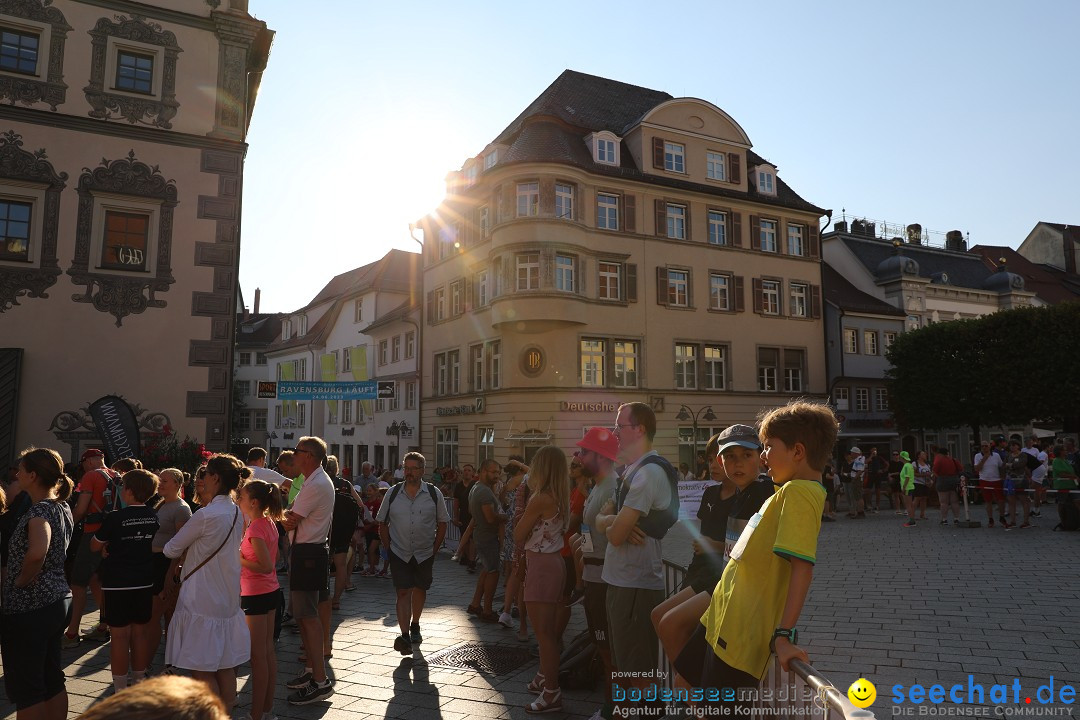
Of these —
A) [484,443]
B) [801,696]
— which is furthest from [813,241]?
[801,696]

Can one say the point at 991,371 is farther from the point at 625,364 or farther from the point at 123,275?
the point at 123,275

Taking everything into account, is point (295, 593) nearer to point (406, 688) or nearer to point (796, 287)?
point (406, 688)

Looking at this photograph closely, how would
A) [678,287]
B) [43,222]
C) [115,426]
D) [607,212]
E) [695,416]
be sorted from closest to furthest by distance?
[115,426]
[43,222]
[607,212]
[695,416]
[678,287]

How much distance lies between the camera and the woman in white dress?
4746 mm

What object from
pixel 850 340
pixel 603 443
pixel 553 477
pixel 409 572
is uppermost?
pixel 850 340

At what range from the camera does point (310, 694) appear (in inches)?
230

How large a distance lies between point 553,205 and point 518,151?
2780 mm

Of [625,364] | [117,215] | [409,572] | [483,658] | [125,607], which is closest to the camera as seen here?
[125,607]

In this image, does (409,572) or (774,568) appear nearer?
(774,568)

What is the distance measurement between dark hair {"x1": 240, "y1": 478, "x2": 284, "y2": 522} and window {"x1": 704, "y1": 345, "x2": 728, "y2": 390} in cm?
2796

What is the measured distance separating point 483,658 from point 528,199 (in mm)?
23613

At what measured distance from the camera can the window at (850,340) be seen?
37.8 m

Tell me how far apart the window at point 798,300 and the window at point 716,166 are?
6289 millimetres

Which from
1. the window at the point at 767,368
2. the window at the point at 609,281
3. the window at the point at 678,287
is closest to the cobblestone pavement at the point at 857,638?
the window at the point at 609,281
